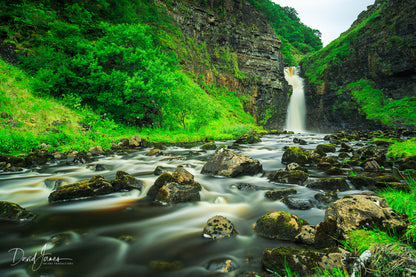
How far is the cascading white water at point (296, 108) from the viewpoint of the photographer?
46156 mm

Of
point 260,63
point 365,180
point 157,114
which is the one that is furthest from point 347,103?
point 365,180

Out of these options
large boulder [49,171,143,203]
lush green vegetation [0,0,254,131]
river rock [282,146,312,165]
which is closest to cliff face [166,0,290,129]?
lush green vegetation [0,0,254,131]

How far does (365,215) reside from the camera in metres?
3.16

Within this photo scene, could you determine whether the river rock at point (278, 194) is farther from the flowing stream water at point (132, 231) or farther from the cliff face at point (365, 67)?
the cliff face at point (365, 67)

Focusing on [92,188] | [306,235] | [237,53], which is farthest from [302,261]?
[237,53]

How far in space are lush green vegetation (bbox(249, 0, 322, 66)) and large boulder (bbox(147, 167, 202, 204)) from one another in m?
67.0

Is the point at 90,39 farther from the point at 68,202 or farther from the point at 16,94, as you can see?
the point at 68,202

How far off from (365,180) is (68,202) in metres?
7.74

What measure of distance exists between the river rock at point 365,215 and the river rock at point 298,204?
117 centimetres

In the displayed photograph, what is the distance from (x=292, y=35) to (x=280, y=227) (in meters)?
92.4

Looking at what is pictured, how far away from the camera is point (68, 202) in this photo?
507cm

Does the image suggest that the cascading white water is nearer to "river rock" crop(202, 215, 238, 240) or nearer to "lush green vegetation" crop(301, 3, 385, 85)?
"lush green vegetation" crop(301, 3, 385, 85)

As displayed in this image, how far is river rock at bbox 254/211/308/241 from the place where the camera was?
342cm

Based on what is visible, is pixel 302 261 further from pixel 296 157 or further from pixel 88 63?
pixel 88 63
